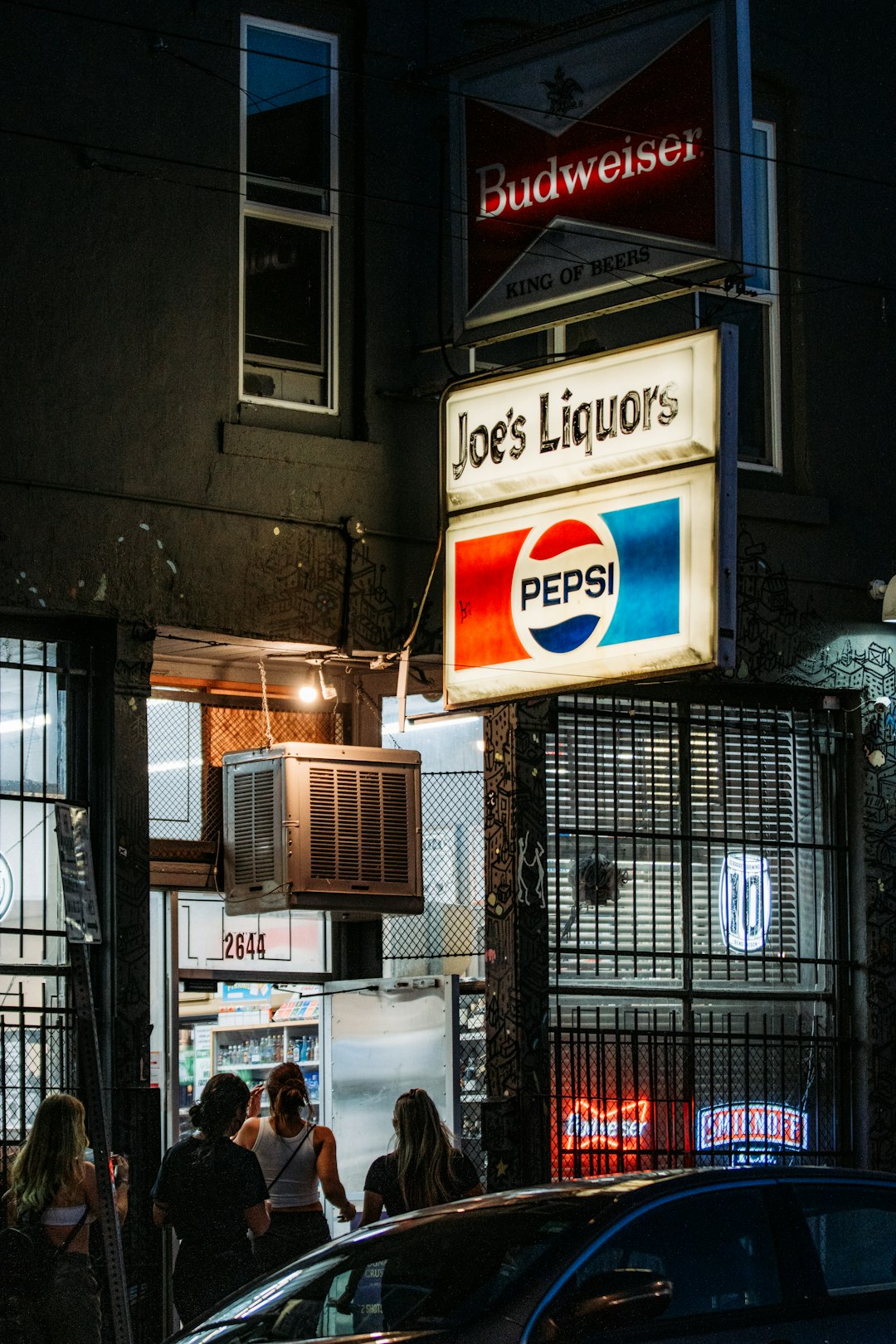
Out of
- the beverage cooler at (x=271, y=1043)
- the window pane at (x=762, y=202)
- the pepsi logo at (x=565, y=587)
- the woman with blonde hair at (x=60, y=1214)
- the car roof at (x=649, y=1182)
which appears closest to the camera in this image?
the car roof at (x=649, y=1182)

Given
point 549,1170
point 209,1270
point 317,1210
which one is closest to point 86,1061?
point 209,1270

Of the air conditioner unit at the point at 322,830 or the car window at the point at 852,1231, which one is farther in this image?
the air conditioner unit at the point at 322,830

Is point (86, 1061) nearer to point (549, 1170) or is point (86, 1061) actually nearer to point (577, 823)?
point (549, 1170)

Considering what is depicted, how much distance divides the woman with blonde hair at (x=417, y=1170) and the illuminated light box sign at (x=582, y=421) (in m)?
3.64

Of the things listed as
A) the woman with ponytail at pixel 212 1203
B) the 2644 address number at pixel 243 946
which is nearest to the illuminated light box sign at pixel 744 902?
the 2644 address number at pixel 243 946

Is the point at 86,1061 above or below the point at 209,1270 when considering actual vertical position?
above

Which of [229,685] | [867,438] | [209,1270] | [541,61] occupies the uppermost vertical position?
[541,61]

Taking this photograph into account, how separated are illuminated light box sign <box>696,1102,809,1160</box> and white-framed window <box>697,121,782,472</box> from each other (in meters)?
4.40

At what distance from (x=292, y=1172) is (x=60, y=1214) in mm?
1800

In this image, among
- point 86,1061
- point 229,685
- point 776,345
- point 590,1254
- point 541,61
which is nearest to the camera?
point 590,1254

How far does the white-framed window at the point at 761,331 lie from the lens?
563 inches

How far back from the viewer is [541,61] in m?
12.2

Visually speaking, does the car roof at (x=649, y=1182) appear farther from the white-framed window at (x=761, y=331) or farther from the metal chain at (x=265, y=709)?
the white-framed window at (x=761, y=331)

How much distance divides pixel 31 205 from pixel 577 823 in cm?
517
